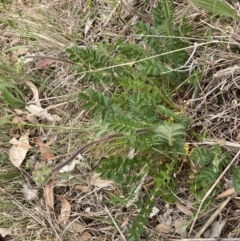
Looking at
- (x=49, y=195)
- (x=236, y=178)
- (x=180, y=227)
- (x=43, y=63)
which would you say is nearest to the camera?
(x=236, y=178)

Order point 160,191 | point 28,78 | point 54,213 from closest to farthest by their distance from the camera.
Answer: point 160,191 < point 54,213 < point 28,78

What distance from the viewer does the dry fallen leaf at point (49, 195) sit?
2039 millimetres

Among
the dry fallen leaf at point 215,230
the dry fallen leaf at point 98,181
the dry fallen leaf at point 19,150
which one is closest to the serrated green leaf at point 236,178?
the dry fallen leaf at point 215,230

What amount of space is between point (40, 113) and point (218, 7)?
829 mm

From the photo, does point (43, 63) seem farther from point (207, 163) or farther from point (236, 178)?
point (236, 178)

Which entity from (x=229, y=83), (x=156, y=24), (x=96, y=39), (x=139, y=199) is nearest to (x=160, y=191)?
(x=139, y=199)

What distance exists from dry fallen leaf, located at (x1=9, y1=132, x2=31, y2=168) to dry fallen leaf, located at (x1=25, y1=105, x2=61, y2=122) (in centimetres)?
9

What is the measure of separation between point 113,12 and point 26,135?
1.97 ft

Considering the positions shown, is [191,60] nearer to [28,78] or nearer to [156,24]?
[156,24]

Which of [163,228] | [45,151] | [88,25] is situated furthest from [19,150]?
[163,228]

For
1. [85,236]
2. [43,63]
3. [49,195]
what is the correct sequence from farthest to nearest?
[43,63] → [49,195] → [85,236]

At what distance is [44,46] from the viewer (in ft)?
7.25

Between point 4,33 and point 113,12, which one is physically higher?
point 113,12

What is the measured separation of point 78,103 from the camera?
81.3 inches
